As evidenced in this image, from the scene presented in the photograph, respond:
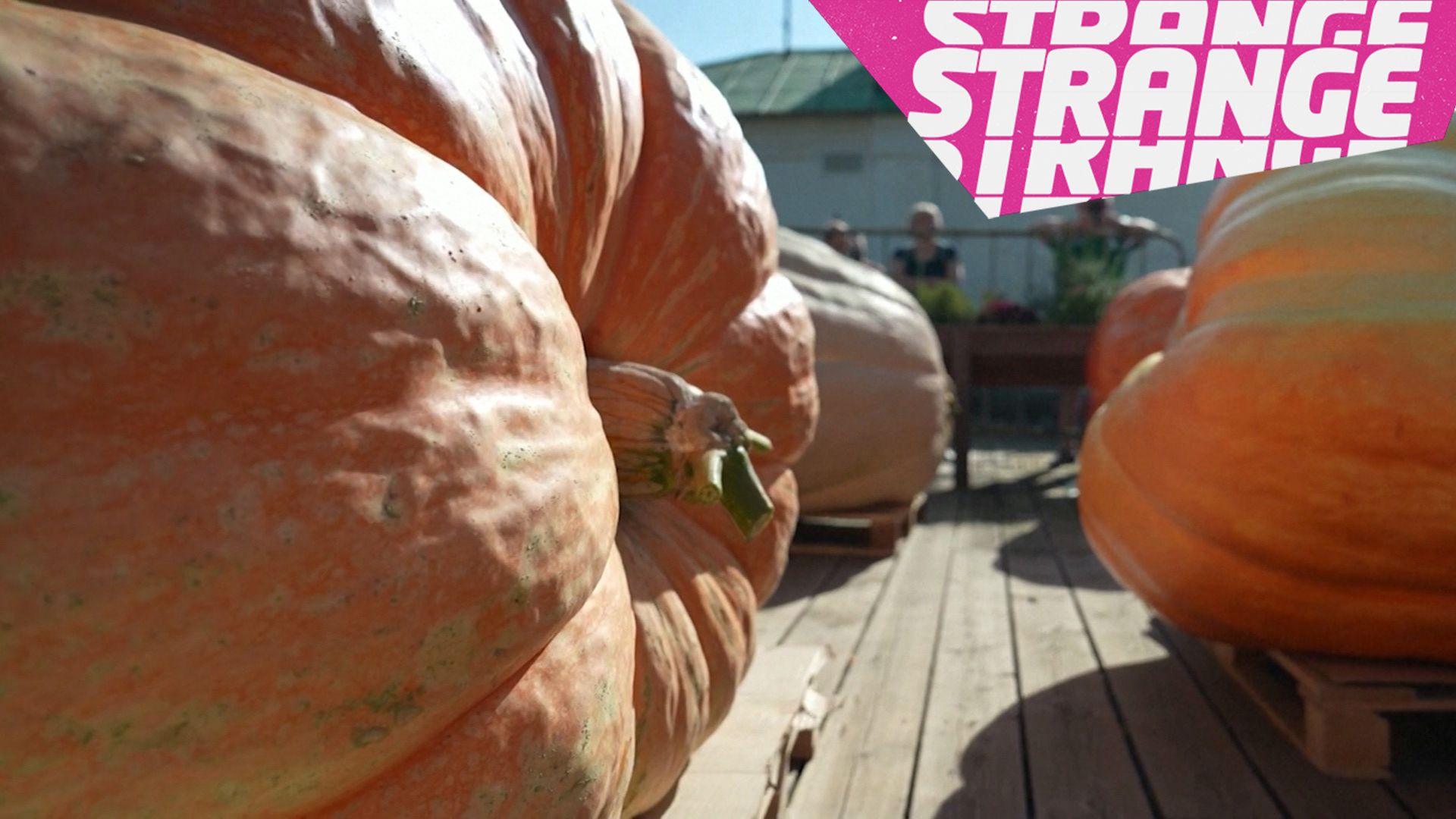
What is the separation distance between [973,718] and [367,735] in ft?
5.39

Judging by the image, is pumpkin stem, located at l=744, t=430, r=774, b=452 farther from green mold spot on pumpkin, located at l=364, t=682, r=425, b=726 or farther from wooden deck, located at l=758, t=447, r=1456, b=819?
wooden deck, located at l=758, t=447, r=1456, b=819

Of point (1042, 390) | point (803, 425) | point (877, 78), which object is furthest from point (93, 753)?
point (877, 78)

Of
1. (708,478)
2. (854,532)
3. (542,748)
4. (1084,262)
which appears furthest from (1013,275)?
(542,748)

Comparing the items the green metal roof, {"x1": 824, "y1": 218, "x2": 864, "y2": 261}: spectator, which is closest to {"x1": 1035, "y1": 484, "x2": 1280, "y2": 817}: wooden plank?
{"x1": 824, "y1": 218, "x2": 864, "y2": 261}: spectator

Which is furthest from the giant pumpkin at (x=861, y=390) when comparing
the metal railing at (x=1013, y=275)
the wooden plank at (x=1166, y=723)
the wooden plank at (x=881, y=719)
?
the metal railing at (x=1013, y=275)

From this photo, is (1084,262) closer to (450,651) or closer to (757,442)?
(757,442)

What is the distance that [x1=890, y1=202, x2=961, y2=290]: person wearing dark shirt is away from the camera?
684cm

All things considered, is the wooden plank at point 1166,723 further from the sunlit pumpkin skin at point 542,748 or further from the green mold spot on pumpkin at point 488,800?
the green mold spot on pumpkin at point 488,800

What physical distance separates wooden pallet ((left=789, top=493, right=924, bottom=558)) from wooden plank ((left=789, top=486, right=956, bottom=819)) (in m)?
0.39

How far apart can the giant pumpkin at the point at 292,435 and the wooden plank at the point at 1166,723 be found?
3.80 ft

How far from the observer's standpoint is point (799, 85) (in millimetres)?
13969

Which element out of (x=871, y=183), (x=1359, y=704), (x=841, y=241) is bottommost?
(x=1359, y=704)

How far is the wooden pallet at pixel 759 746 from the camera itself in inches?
60.9

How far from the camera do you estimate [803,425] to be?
177 cm
